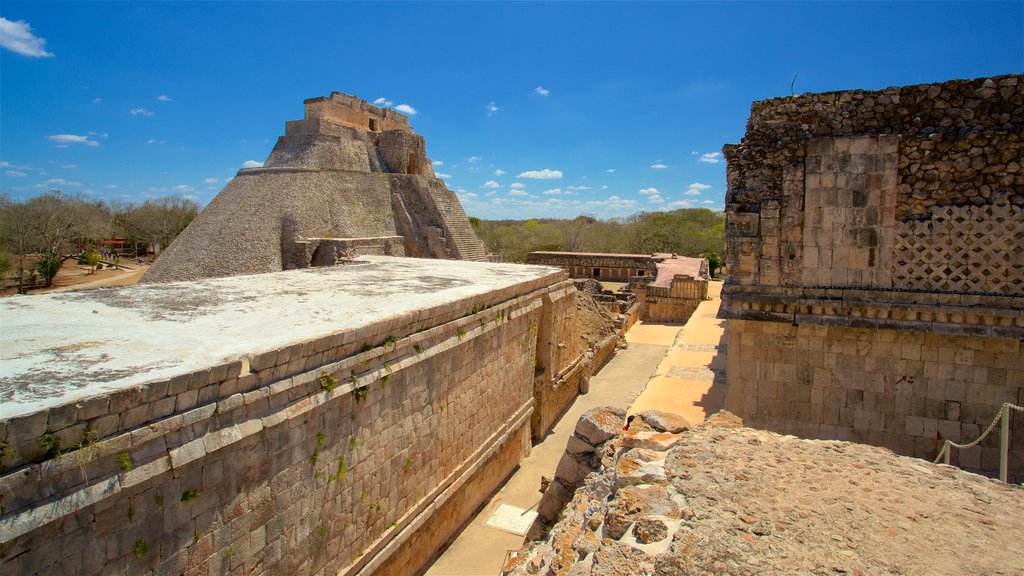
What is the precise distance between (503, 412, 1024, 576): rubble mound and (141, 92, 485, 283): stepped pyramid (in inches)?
534

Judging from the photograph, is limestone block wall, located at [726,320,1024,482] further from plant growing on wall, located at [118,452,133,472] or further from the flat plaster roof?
plant growing on wall, located at [118,452,133,472]

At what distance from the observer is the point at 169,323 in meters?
4.76

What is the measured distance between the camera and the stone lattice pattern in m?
5.06

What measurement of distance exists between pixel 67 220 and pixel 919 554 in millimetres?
39207

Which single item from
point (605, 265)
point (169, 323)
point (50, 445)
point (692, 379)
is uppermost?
point (169, 323)

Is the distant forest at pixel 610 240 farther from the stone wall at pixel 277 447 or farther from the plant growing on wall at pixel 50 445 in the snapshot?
the plant growing on wall at pixel 50 445

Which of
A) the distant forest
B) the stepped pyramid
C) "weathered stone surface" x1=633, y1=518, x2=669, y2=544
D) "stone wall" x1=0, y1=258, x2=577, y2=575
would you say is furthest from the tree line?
"weathered stone surface" x1=633, y1=518, x2=669, y2=544

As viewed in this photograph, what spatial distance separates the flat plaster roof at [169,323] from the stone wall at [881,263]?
3.43 m

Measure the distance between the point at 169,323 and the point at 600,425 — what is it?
3896mm

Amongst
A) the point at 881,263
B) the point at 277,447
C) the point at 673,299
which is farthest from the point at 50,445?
the point at 673,299

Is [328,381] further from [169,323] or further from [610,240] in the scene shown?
[610,240]

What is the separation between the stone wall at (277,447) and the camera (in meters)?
2.75

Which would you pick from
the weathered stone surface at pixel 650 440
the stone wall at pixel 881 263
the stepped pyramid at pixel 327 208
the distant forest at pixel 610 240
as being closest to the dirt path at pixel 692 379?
the stone wall at pixel 881 263

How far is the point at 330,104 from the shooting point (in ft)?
73.5
